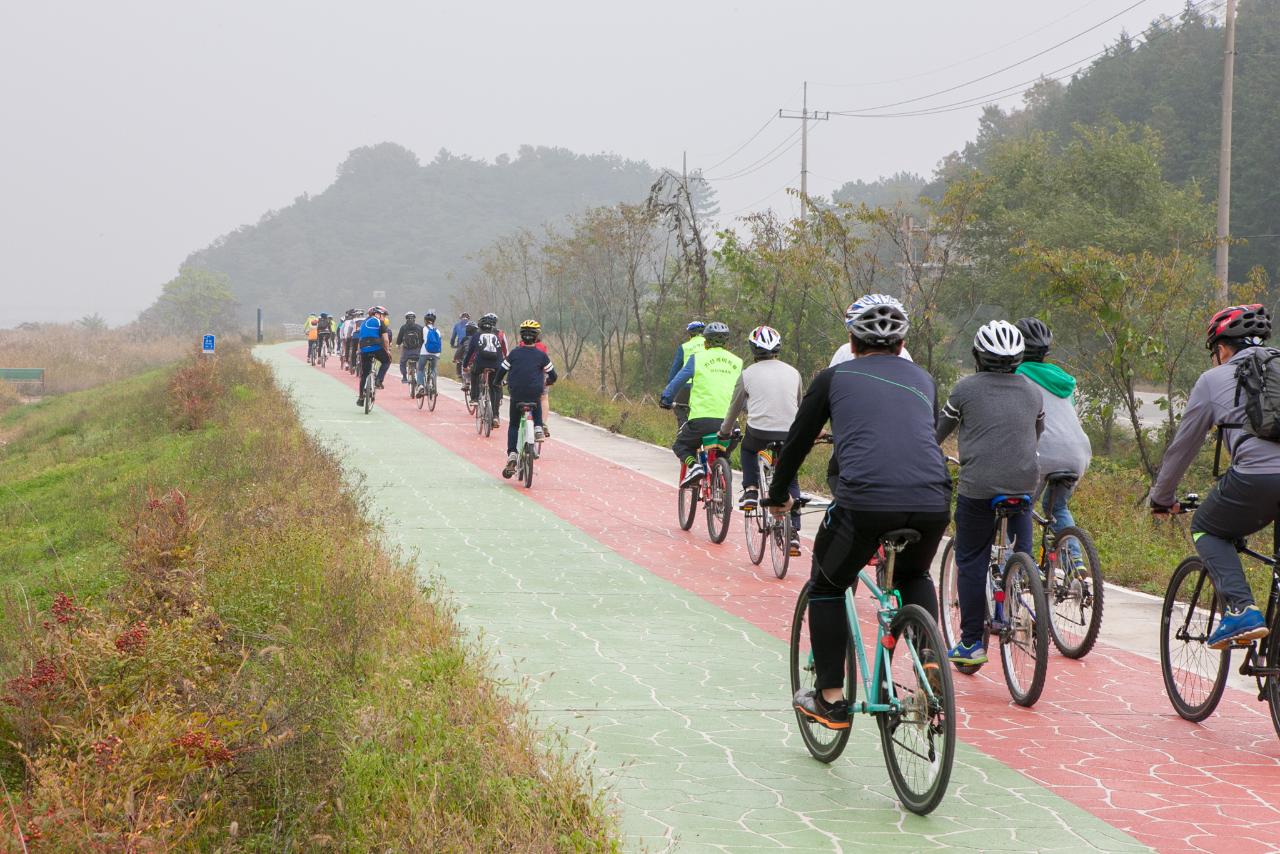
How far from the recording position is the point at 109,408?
35250 mm

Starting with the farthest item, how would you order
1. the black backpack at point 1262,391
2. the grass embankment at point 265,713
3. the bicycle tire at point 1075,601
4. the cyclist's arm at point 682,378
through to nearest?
the cyclist's arm at point 682,378 → the bicycle tire at point 1075,601 → the black backpack at point 1262,391 → the grass embankment at point 265,713

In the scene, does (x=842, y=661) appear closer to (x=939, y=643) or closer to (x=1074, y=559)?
(x=939, y=643)

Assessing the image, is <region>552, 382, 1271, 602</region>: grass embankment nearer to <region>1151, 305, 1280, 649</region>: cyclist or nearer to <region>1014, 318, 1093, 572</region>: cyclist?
<region>1014, 318, 1093, 572</region>: cyclist

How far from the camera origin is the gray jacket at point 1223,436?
21.0 feet

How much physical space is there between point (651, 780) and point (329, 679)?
1865mm

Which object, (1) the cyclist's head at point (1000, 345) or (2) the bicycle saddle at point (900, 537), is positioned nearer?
(2) the bicycle saddle at point (900, 537)

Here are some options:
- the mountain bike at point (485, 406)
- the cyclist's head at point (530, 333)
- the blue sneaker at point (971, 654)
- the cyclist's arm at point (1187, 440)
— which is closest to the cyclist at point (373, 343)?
the mountain bike at point (485, 406)

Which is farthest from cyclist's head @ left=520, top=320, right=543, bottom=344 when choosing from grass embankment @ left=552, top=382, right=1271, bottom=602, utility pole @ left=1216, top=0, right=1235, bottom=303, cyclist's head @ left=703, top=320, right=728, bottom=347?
utility pole @ left=1216, top=0, right=1235, bottom=303

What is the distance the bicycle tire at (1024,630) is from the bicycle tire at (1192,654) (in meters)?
0.63

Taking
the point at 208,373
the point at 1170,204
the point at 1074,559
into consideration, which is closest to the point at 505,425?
the point at 208,373

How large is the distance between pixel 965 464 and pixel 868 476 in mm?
2245

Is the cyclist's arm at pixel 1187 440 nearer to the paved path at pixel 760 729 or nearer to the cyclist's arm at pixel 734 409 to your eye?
the paved path at pixel 760 729

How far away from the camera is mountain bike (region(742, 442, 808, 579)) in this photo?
36.7 ft

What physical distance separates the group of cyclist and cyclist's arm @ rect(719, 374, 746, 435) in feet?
8.61
